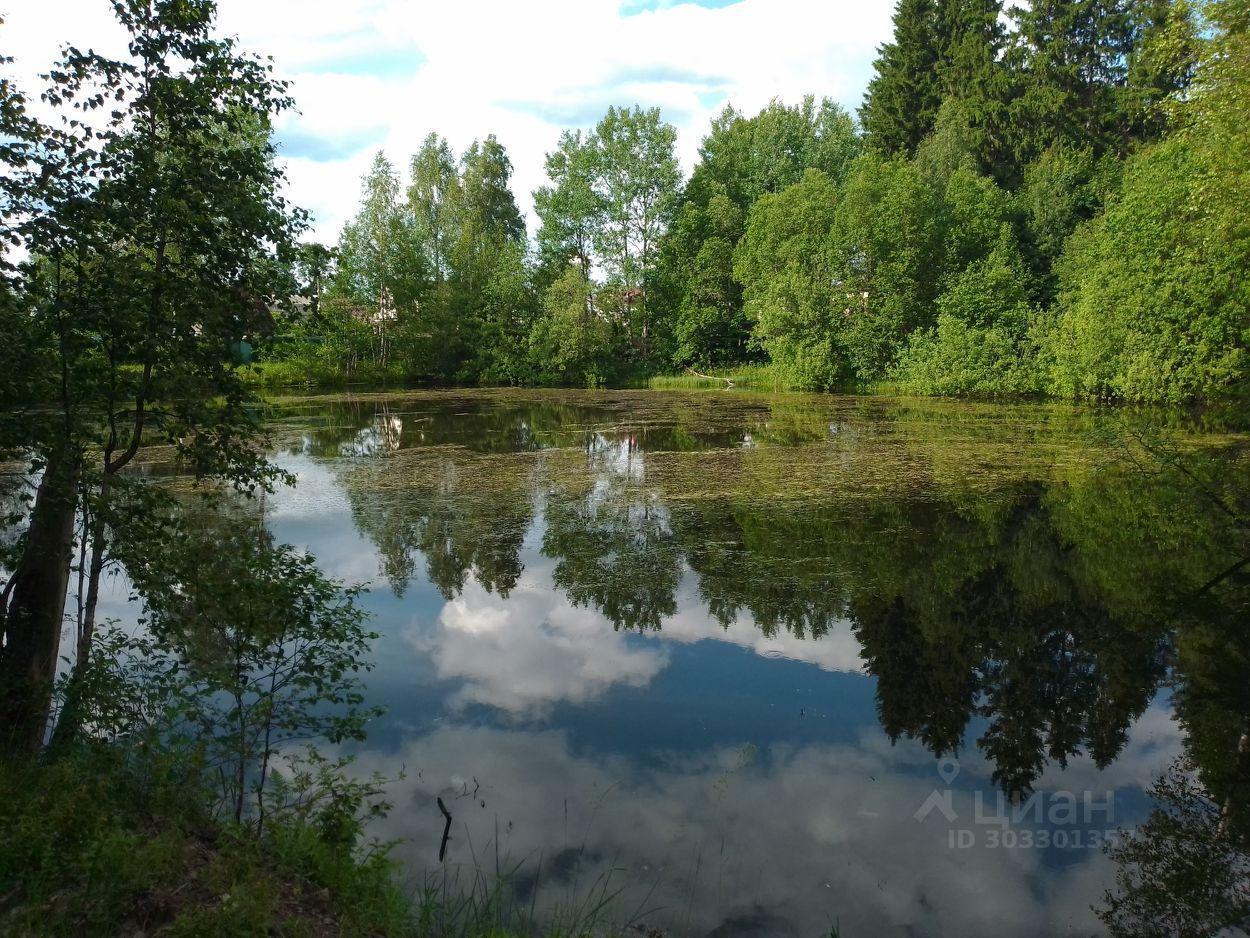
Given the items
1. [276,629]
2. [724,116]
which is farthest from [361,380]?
[276,629]

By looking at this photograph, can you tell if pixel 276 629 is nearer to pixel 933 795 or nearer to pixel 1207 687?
pixel 933 795

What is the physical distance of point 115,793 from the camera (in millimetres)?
3256

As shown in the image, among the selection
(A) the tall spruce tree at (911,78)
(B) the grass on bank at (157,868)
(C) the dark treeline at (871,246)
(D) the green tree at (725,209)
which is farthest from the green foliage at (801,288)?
(B) the grass on bank at (157,868)

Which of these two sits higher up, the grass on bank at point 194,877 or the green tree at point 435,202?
the green tree at point 435,202

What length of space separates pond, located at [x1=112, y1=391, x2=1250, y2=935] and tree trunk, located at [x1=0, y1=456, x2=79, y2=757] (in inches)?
64.4

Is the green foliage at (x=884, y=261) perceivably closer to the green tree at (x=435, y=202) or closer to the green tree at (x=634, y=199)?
the green tree at (x=634, y=199)

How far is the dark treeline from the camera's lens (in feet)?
66.4

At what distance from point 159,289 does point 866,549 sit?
6.59m

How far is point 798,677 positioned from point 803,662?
0.82 ft

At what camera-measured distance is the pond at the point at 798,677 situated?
3.54 m

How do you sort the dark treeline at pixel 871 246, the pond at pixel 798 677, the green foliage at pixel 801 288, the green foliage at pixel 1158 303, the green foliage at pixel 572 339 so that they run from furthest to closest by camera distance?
the green foliage at pixel 572 339 → the green foliage at pixel 801 288 → the dark treeline at pixel 871 246 → the green foliage at pixel 1158 303 → the pond at pixel 798 677

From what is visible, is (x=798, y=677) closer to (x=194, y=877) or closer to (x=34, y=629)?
(x=194, y=877)

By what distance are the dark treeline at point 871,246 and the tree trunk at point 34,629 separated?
18553 mm

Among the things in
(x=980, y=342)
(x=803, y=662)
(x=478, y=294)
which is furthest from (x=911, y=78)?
(x=803, y=662)
